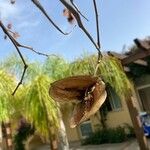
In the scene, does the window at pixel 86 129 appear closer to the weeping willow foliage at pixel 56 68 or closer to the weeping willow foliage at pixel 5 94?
the weeping willow foliage at pixel 56 68

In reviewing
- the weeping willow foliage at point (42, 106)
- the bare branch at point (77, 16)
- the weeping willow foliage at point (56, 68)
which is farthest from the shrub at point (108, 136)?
the bare branch at point (77, 16)

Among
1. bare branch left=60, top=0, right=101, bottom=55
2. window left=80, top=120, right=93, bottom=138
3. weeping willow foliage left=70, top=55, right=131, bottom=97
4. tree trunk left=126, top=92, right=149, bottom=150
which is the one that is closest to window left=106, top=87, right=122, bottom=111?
window left=80, top=120, right=93, bottom=138

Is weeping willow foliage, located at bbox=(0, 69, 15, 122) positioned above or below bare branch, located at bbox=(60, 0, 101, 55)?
above

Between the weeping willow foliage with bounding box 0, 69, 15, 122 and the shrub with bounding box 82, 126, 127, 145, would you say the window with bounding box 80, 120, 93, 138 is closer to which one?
the shrub with bounding box 82, 126, 127, 145

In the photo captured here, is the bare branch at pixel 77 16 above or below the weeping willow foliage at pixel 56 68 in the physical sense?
below

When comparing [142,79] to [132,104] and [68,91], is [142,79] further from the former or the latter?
[68,91]
